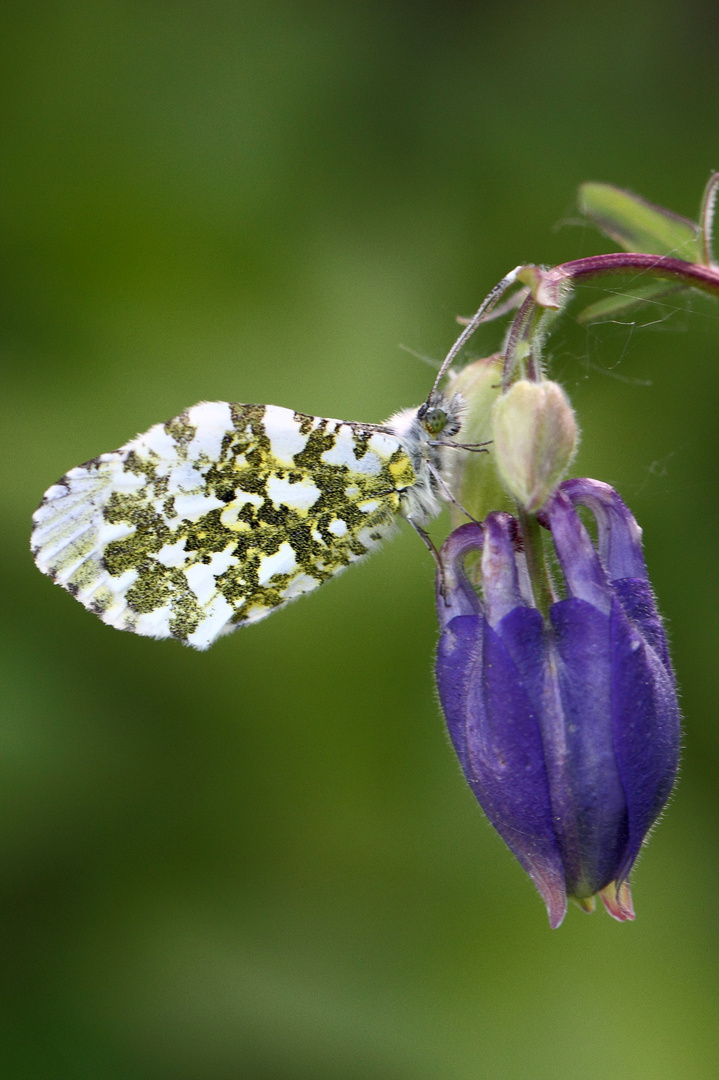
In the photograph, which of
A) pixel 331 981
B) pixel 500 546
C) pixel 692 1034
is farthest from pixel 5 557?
pixel 692 1034

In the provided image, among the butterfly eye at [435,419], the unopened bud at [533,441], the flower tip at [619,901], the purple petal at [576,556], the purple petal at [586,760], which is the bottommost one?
the flower tip at [619,901]

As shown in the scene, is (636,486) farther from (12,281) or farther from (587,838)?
(12,281)

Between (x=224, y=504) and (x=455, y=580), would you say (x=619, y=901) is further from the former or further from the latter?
(x=224, y=504)

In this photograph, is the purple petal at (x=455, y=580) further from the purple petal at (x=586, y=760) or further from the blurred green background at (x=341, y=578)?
the blurred green background at (x=341, y=578)

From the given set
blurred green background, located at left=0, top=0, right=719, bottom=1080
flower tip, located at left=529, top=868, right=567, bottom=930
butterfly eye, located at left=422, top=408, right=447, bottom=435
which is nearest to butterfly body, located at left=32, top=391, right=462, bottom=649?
butterfly eye, located at left=422, top=408, right=447, bottom=435

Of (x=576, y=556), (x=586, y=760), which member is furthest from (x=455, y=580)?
(x=586, y=760)

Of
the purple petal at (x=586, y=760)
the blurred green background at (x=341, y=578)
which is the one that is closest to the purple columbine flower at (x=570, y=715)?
the purple petal at (x=586, y=760)
